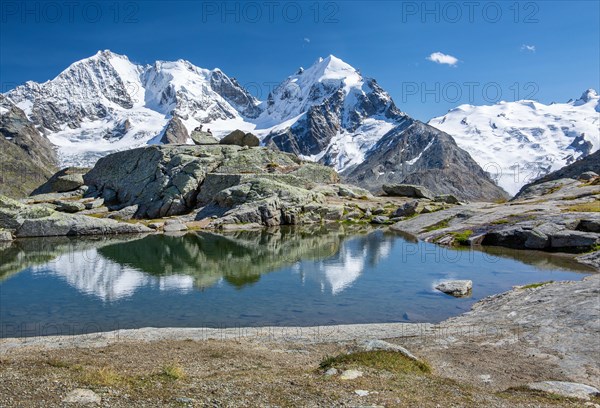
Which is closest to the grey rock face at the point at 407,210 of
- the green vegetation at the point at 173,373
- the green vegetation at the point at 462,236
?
the green vegetation at the point at 462,236

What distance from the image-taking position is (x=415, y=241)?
6706 centimetres

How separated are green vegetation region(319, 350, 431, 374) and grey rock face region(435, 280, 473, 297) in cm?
1775

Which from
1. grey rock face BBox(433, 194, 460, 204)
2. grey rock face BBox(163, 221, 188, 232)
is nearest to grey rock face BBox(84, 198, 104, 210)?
grey rock face BBox(163, 221, 188, 232)

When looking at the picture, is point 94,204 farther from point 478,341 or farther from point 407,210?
point 478,341

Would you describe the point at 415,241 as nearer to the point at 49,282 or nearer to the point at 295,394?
the point at 49,282

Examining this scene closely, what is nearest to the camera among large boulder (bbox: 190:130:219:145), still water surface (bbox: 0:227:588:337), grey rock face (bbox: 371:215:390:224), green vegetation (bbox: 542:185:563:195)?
still water surface (bbox: 0:227:588:337)

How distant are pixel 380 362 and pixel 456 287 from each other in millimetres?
19592

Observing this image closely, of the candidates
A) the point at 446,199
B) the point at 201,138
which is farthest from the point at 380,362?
the point at 446,199

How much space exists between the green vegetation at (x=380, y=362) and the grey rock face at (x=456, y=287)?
17.8 metres

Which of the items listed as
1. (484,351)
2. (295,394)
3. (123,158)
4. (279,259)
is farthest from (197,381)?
(123,158)

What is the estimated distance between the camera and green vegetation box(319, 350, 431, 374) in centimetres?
1746

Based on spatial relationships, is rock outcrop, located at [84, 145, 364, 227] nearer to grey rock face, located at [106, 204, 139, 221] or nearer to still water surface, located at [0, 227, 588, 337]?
grey rock face, located at [106, 204, 139, 221]

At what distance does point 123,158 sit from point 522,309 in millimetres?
101812

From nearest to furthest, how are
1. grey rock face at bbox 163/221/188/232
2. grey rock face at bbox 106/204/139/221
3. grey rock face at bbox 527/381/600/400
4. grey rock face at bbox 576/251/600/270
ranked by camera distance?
grey rock face at bbox 527/381/600/400, grey rock face at bbox 576/251/600/270, grey rock face at bbox 163/221/188/232, grey rock face at bbox 106/204/139/221
